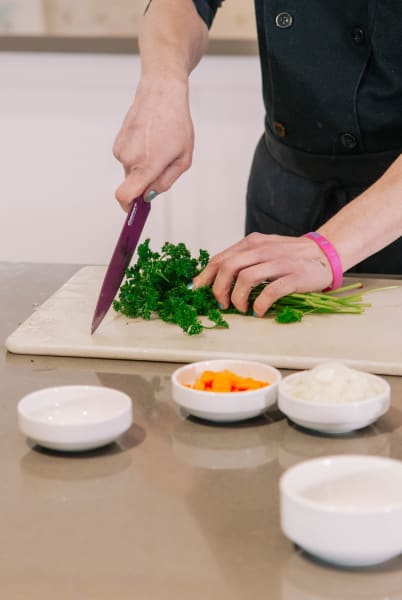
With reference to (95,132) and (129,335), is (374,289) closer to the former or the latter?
(129,335)

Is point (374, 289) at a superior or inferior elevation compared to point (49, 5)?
inferior

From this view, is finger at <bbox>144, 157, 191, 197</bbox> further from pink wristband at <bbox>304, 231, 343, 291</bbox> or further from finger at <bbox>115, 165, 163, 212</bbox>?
pink wristband at <bbox>304, 231, 343, 291</bbox>

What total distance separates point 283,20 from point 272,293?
67 centimetres

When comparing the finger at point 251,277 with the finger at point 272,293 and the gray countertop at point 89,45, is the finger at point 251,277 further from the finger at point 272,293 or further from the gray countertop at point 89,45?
the gray countertop at point 89,45

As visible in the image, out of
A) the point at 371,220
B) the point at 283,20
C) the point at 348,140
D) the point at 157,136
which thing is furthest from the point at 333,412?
the point at 283,20

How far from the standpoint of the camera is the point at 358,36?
6.51ft

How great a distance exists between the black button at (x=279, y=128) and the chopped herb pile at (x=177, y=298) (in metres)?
0.53

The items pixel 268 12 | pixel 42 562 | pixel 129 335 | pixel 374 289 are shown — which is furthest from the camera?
pixel 268 12

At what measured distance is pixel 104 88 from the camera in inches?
132

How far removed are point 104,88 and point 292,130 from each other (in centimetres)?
133

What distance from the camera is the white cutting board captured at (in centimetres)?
153

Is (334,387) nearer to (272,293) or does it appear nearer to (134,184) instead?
(272,293)

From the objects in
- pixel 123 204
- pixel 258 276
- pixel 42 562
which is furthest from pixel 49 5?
pixel 42 562

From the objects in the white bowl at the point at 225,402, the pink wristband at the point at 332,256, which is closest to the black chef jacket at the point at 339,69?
the pink wristband at the point at 332,256
